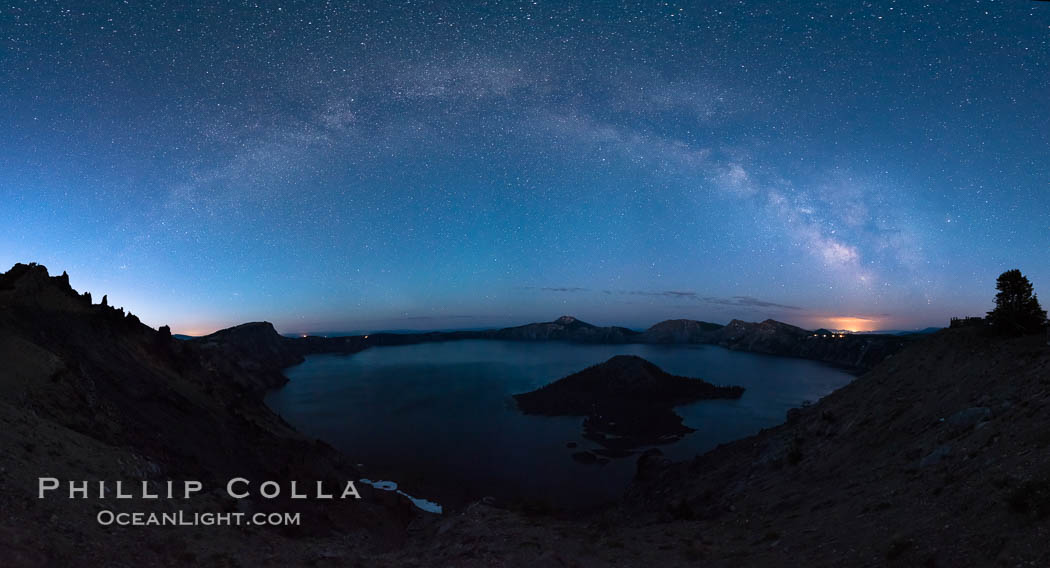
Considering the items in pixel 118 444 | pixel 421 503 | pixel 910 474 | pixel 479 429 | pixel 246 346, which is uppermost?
pixel 118 444

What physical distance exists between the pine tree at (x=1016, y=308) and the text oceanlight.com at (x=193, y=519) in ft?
140

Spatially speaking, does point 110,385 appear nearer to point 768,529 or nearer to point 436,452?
point 768,529

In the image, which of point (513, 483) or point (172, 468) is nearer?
point (172, 468)

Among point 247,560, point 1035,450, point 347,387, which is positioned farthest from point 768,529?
point 347,387

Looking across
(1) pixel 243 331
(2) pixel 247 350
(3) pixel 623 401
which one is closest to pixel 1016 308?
(3) pixel 623 401

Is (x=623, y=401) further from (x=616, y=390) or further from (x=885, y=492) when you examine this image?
(x=885, y=492)

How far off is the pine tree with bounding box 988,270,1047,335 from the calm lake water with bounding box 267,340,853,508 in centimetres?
3785

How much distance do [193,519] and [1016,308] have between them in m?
44.0

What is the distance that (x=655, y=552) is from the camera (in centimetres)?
1719

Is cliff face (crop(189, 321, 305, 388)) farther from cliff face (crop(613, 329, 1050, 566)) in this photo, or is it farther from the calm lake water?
cliff face (crop(613, 329, 1050, 566))

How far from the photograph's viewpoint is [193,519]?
16562mm

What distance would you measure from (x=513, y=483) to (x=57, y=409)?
45881mm

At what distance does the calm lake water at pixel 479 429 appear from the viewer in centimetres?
5419

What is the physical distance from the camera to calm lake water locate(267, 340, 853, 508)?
54.2 m
